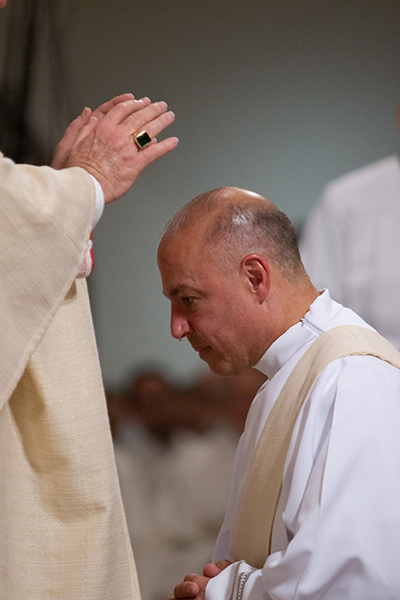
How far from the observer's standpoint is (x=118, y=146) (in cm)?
130

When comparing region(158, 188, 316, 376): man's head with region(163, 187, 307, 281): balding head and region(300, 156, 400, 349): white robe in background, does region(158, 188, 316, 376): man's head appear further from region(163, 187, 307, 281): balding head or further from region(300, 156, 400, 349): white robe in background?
region(300, 156, 400, 349): white robe in background

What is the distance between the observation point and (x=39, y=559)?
135cm

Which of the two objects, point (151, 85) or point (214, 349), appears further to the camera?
point (151, 85)

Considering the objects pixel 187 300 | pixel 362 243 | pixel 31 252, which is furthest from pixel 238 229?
pixel 362 243

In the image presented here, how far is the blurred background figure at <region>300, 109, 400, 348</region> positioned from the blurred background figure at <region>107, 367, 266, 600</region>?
0.50 meters

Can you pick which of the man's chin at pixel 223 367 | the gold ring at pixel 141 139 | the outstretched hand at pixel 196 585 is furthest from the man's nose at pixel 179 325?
the outstretched hand at pixel 196 585

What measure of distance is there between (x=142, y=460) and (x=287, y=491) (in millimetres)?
1004

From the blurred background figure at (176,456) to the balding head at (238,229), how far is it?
840 millimetres

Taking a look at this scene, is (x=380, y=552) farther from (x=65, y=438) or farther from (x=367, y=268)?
(x=367, y=268)

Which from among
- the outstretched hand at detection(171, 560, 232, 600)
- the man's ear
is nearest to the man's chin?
the man's ear

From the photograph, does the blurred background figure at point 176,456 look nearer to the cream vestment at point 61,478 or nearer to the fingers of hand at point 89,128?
the cream vestment at point 61,478

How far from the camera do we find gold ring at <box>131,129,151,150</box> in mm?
1322

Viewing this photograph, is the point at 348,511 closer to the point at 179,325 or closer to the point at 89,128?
the point at 179,325

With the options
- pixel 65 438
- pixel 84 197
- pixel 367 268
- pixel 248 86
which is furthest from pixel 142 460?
pixel 248 86
